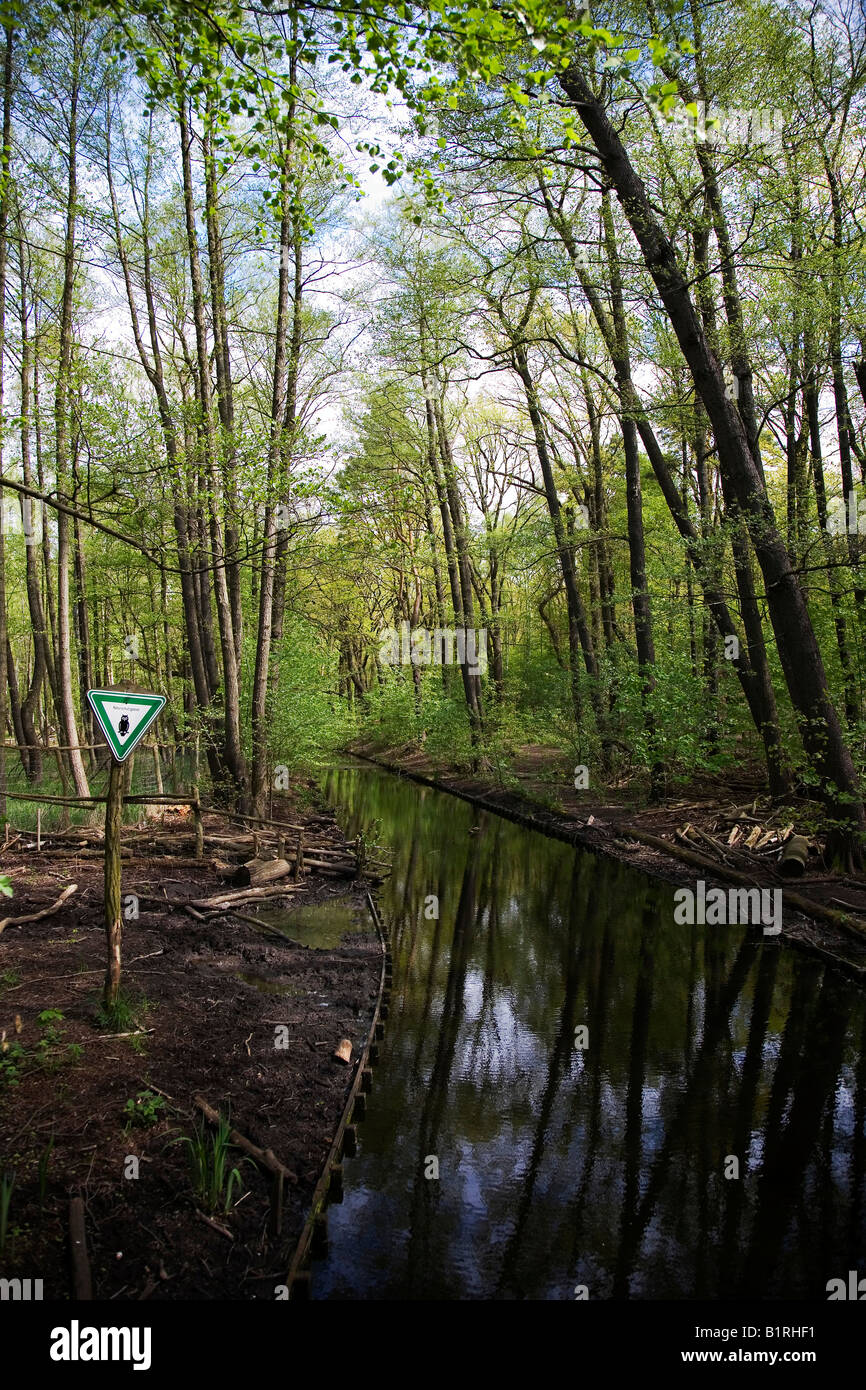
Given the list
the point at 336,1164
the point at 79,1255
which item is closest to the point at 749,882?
the point at 336,1164

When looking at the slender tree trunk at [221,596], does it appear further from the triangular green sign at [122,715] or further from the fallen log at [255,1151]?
the fallen log at [255,1151]

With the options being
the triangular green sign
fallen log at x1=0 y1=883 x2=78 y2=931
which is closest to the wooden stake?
the triangular green sign

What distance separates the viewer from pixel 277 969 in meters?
7.18

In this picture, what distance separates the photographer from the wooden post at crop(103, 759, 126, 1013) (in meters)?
4.84

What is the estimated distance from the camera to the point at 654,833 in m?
13.1

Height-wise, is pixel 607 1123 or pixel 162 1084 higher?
pixel 162 1084

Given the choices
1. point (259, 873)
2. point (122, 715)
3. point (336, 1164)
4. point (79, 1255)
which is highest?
point (122, 715)

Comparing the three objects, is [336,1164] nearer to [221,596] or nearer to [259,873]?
[259,873]

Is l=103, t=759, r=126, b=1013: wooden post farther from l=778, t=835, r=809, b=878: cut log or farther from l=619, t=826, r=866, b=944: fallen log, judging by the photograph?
l=778, t=835, r=809, b=878: cut log

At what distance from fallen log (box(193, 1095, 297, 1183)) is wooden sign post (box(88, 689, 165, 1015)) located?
1.36 m

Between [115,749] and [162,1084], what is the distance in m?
2.10

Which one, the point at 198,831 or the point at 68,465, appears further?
the point at 68,465

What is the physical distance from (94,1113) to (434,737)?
1957 centimetres

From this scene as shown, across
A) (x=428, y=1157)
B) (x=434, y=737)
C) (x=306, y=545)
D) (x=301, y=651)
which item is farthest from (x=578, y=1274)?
(x=434, y=737)
